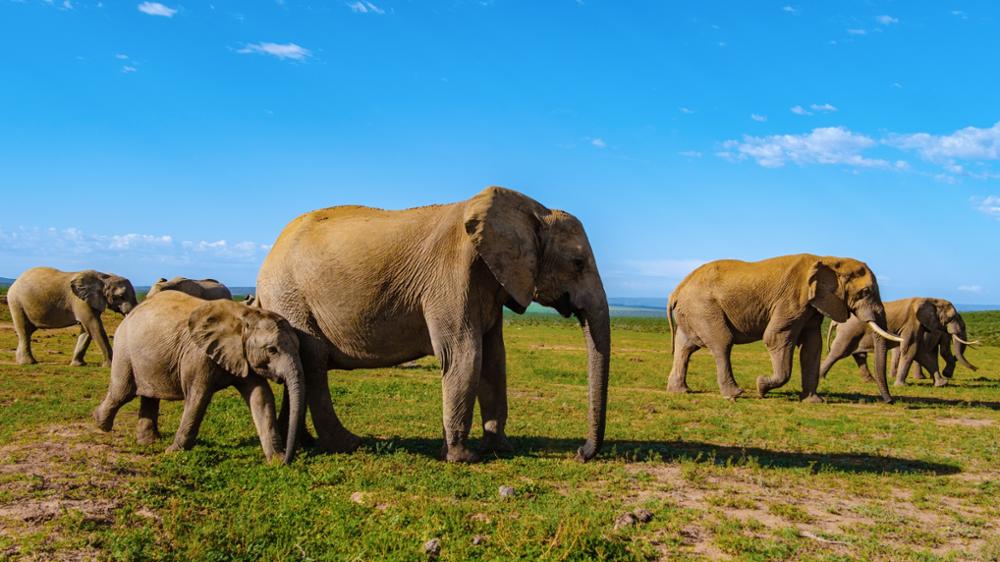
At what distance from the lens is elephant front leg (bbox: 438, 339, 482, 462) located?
8.85 meters

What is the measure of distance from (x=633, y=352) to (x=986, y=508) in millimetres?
26061

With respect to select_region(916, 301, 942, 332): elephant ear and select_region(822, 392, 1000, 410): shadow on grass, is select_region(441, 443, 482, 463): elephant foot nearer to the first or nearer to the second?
select_region(822, 392, 1000, 410): shadow on grass

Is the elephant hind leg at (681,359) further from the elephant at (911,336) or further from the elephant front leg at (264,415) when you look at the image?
the elephant front leg at (264,415)

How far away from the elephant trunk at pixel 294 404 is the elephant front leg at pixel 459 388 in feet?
5.51

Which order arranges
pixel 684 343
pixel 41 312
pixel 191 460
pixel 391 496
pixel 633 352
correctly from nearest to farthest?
pixel 391 496 < pixel 191 460 < pixel 684 343 < pixel 41 312 < pixel 633 352

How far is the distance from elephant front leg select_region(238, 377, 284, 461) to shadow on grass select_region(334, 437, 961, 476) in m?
1.29

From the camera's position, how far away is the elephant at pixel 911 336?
21516 mm

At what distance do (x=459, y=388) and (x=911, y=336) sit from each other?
18.5 m

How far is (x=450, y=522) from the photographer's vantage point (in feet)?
21.4

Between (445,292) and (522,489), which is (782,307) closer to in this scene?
(445,292)

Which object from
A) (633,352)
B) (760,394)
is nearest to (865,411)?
(760,394)

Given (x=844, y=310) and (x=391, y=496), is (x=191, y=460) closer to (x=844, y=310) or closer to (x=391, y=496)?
(x=391, y=496)

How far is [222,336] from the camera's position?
8961 mm

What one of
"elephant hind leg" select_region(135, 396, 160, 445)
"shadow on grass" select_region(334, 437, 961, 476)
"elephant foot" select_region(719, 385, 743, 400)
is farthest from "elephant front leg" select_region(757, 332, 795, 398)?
"elephant hind leg" select_region(135, 396, 160, 445)
